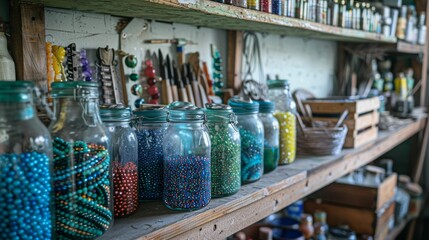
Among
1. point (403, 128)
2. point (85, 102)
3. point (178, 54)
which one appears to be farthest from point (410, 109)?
point (85, 102)

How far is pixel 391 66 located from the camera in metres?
3.09

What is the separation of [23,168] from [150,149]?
353 millimetres

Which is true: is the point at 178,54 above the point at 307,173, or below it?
above

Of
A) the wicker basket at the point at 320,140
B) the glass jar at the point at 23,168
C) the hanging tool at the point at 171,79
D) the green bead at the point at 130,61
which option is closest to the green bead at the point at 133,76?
the green bead at the point at 130,61

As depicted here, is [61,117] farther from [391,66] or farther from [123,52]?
[391,66]

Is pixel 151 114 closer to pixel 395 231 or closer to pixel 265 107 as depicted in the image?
pixel 265 107

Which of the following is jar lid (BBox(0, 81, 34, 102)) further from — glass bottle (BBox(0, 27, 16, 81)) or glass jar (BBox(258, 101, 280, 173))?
glass jar (BBox(258, 101, 280, 173))

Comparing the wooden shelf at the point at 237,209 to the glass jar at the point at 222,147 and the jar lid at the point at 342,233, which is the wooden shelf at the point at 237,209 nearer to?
the glass jar at the point at 222,147

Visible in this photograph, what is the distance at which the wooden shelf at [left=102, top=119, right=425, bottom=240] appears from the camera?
81 centimetres

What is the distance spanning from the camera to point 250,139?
1102mm

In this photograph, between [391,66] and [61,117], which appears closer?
[61,117]

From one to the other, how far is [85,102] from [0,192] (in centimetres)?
21

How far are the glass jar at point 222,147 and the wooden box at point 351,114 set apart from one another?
0.81 metres

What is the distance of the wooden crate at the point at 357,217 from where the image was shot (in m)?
1.98
